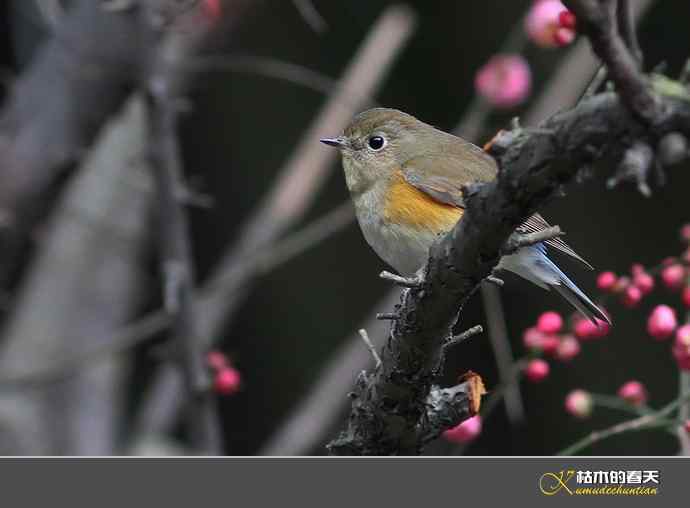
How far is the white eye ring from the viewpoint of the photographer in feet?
9.67

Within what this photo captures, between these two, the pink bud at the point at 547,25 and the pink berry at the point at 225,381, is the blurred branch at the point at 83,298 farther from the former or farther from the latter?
the pink bud at the point at 547,25

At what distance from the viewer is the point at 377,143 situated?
2.96m

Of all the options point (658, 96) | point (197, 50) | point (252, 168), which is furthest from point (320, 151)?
point (658, 96)

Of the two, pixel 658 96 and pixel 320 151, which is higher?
pixel 320 151

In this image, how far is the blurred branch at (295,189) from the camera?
151 inches

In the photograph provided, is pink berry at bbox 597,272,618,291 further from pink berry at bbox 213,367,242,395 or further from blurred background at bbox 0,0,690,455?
blurred background at bbox 0,0,690,455

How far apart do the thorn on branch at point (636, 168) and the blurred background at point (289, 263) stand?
86.9 inches

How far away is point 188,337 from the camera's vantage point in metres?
2.74

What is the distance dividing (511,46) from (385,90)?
3.17 feet

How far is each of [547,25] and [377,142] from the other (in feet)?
3.03

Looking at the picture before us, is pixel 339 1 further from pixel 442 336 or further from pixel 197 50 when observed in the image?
pixel 442 336

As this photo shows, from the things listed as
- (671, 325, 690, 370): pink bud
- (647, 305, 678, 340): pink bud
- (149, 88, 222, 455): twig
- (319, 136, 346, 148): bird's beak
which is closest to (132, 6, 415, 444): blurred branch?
(319, 136, 346, 148): bird's beak

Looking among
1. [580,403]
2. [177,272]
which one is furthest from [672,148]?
[177,272]

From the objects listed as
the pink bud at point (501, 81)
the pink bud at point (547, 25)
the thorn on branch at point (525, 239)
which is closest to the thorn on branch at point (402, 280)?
the thorn on branch at point (525, 239)
